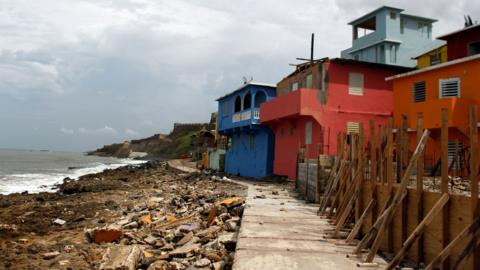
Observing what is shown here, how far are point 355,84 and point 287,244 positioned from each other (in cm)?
1823

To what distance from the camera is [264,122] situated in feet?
94.4

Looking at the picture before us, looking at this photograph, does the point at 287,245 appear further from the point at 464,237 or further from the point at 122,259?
the point at 122,259

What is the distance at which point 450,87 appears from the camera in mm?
20531

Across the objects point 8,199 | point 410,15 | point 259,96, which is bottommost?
point 8,199

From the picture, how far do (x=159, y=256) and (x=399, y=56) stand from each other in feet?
124

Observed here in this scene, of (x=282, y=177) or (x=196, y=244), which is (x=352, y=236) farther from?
(x=282, y=177)

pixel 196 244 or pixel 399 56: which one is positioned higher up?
pixel 399 56

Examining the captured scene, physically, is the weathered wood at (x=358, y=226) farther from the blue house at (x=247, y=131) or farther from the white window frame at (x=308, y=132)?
the blue house at (x=247, y=131)

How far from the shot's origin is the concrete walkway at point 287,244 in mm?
6305

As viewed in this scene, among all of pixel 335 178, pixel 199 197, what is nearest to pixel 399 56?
pixel 199 197

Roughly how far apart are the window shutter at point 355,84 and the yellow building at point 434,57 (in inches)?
486

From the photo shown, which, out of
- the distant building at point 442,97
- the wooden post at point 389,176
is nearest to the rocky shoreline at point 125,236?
the wooden post at point 389,176

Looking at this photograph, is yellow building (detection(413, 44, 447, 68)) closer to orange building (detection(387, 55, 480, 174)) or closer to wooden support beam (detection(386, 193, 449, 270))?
orange building (detection(387, 55, 480, 174))

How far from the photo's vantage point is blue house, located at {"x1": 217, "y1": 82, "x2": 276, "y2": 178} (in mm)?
30969
